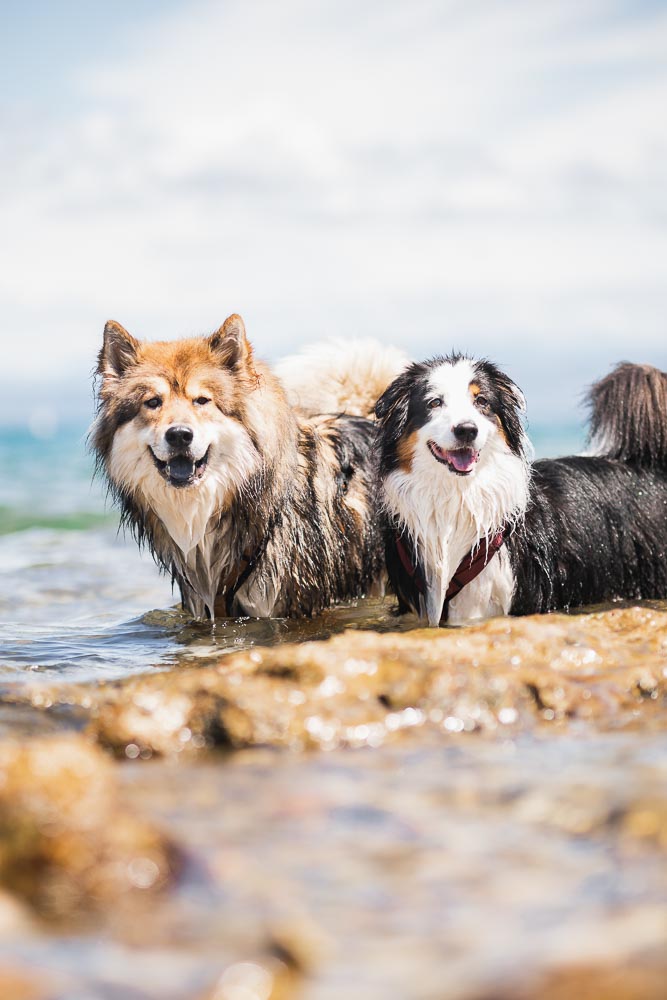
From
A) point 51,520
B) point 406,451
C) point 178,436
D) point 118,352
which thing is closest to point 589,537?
point 406,451

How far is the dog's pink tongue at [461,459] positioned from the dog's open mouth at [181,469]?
117 cm

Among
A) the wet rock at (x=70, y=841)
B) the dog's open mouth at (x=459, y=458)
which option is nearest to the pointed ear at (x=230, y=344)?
the dog's open mouth at (x=459, y=458)

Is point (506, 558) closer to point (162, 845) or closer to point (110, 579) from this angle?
point (162, 845)

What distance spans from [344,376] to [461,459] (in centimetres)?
203

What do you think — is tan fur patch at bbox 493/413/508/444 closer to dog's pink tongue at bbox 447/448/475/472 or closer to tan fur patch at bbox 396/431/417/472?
dog's pink tongue at bbox 447/448/475/472

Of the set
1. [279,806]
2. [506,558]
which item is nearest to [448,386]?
[506,558]

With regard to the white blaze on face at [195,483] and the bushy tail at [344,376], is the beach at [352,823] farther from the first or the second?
the bushy tail at [344,376]

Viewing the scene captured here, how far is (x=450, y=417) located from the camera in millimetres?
4270

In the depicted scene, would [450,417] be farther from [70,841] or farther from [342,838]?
[70,841]

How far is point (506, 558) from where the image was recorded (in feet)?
15.4

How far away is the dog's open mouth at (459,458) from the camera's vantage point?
4391 mm

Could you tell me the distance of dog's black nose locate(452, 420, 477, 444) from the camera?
13.9 ft

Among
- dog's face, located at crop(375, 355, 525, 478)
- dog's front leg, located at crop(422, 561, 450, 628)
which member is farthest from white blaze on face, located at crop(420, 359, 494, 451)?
dog's front leg, located at crop(422, 561, 450, 628)

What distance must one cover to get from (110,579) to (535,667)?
577cm
